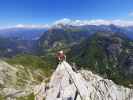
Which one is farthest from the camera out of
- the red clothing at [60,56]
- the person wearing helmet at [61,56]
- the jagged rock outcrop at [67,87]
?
the red clothing at [60,56]

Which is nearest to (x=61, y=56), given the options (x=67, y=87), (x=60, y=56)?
(x=60, y=56)

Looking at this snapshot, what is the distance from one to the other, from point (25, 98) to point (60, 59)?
35.2 meters

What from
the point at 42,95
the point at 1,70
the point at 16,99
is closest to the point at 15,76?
the point at 1,70

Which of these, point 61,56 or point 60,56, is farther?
point 61,56

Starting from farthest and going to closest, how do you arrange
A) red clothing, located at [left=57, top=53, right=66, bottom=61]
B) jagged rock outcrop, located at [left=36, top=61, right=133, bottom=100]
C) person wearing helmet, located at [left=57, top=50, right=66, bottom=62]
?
red clothing, located at [left=57, top=53, right=66, bottom=61] → person wearing helmet, located at [left=57, top=50, right=66, bottom=62] → jagged rock outcrop, located at [left=36, top=61, right=133, bottom=100]

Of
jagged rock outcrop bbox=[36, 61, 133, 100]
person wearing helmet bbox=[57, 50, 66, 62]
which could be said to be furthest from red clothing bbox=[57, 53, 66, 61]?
jagged rock outcrop bbox=[36, 61, 133, 100]

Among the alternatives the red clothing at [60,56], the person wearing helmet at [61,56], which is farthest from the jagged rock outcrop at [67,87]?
the red clothing at [60,56]

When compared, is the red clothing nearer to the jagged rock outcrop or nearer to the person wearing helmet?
the person wearing helmet

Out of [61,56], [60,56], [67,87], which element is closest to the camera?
[67,87]

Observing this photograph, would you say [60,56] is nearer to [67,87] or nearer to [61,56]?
[61,56]

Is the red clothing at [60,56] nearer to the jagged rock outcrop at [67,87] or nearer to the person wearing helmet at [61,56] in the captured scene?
the person wearing helmet at [61,56]

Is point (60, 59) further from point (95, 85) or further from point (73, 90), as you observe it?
point (95, 85)

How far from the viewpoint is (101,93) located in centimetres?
8662

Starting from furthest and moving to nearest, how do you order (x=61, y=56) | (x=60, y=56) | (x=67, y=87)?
(x=61, y=56)
(x=60, y=56)
(x=67, y=87)
